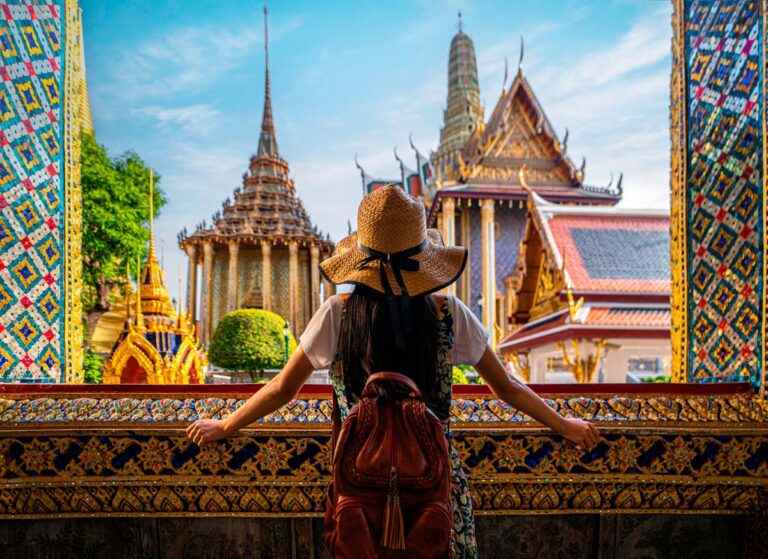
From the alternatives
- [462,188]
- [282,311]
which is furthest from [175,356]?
[282,311]

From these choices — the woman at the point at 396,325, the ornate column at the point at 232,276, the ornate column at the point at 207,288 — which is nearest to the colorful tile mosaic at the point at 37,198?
the woman at the point at 396,325

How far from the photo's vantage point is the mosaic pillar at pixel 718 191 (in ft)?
7.59

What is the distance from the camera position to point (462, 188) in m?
18.1

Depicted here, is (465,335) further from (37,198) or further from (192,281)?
(192,281)

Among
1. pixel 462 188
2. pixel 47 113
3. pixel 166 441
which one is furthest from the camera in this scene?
pixel 462 188

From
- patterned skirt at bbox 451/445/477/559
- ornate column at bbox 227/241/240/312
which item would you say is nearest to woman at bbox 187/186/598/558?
patterned skirt at bbox 451/445/477/559

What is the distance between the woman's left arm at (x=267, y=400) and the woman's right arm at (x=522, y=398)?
505mm

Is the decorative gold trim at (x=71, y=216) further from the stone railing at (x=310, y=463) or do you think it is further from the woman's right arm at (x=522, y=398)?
the woman's right arm at (x=522, y=398)

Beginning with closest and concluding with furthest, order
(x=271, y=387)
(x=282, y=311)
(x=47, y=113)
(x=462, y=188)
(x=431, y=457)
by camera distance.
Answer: (x=431, y=457), (x=271, y=387), (x=47, y=113), (x=462, y=188), (x=282, y=311)

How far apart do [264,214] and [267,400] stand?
3003cm

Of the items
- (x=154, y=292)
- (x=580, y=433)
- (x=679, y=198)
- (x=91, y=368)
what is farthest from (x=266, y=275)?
(x=580, y=433)

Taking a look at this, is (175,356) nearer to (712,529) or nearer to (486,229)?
(712,529)

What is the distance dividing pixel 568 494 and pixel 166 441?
5.43 feet

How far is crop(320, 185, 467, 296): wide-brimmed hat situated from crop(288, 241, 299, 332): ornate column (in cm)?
2879
